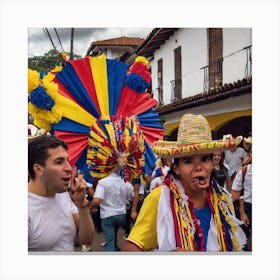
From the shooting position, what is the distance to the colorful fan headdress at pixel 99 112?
376 cm

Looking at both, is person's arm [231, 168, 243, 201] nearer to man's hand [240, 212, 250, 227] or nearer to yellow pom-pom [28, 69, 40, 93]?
man's hand [240, 212, 250, 227]

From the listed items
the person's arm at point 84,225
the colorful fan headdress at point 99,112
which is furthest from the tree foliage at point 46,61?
the person's arm at point 84,225

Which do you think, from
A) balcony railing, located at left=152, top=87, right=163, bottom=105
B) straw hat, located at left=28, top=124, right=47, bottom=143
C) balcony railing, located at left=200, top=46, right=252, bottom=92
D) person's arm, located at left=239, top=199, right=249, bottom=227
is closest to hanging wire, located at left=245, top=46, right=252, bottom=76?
balcony railing, located at left=200, top=46, right=252, bottom=92

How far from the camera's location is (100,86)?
4047mm

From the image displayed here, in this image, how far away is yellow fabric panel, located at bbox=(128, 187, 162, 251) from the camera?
2801mm

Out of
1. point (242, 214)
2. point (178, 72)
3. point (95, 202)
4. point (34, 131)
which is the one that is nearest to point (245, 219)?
point (242, 214)

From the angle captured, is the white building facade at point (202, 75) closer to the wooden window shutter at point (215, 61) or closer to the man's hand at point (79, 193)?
the wooden window shutter at point (215, 61)

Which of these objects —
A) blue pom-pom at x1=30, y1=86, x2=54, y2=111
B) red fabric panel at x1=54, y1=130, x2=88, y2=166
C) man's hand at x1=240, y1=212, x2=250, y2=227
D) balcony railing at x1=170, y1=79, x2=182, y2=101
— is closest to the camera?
blue pom-pom at x1=30, y1=86, x2=54, y2=111

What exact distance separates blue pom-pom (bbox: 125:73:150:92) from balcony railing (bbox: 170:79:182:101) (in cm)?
68

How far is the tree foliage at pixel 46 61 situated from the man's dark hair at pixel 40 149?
1.00m

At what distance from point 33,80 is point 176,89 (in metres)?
1.67
